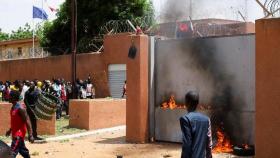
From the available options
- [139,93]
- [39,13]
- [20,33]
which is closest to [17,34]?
[20,33]

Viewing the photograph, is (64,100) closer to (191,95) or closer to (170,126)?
(170,126)

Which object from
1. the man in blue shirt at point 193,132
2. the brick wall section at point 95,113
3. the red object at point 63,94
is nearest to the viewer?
the man in blue shirt at point 193,132

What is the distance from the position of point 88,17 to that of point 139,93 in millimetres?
17817

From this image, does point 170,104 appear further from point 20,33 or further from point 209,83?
point 20,33

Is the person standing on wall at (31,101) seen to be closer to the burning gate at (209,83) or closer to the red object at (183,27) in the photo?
the burning gate at (209,83)

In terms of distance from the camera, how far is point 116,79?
21.9 metres

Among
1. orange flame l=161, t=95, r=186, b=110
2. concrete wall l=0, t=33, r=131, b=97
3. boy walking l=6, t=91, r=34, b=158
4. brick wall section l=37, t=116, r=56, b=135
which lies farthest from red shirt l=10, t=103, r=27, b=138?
concrete wall l=0, t=33, r=131, b=97

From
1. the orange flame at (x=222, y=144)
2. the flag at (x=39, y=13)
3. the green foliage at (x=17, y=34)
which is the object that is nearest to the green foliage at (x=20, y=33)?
the green foliage at (x=17, y=34)

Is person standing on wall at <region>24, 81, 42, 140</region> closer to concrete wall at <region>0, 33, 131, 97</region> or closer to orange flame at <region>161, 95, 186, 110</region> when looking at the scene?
orange flame at <region>161, 95, 186, 110</region>

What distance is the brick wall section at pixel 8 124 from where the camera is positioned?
12352mm

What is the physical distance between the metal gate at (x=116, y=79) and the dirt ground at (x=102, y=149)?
946cm

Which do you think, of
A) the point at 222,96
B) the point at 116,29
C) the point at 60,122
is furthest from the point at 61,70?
the point at 222,96

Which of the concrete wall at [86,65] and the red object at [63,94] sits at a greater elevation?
the concrete wall at [86,65]

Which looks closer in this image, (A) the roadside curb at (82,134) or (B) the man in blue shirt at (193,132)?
(B) the man in blue shirt at (193,132)
